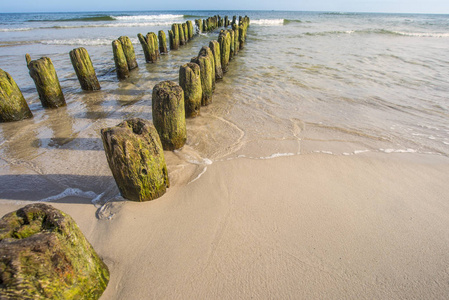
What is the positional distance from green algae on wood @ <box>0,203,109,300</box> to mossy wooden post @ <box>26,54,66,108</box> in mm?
5188

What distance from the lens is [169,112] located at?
393 centimetres

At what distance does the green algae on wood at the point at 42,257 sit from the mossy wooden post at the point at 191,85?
3.84 metres

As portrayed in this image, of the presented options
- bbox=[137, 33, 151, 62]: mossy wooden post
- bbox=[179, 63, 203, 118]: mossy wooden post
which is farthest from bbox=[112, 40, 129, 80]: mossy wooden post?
bbox=[179, 63, 203, 118]: mossy wooden post

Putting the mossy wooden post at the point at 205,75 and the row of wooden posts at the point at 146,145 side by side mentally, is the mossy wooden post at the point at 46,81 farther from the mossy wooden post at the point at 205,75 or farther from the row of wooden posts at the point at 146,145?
the row of wooden posts at the point at 146,145

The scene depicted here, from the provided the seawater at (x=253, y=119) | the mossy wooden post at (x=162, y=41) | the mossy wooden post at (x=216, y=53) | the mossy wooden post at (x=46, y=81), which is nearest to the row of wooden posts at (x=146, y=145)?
the seawater at (x=253, y=119)

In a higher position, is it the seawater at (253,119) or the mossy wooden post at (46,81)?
the mossy wooden post at (46,81)

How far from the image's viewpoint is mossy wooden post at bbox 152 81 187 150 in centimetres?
386

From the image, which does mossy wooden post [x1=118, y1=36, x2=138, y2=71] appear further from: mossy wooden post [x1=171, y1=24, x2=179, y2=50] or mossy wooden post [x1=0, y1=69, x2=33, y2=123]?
mossy wooden post [x1=171, y1=24, x2=179, y2=50]

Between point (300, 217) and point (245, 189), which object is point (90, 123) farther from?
point (300, 217)

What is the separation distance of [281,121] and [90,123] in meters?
4.05

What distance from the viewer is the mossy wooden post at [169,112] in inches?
152

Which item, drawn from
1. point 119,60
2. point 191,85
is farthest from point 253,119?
point 119,60

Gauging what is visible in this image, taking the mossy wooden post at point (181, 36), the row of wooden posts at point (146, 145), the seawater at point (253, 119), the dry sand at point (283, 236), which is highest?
the mossy wooden post at point (181, 36)

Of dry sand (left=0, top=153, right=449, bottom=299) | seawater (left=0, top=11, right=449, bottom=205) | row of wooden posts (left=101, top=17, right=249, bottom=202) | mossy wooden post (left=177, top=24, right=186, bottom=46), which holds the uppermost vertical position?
mossy wooden post (left=177, top=24, right=186, bottom=46)
